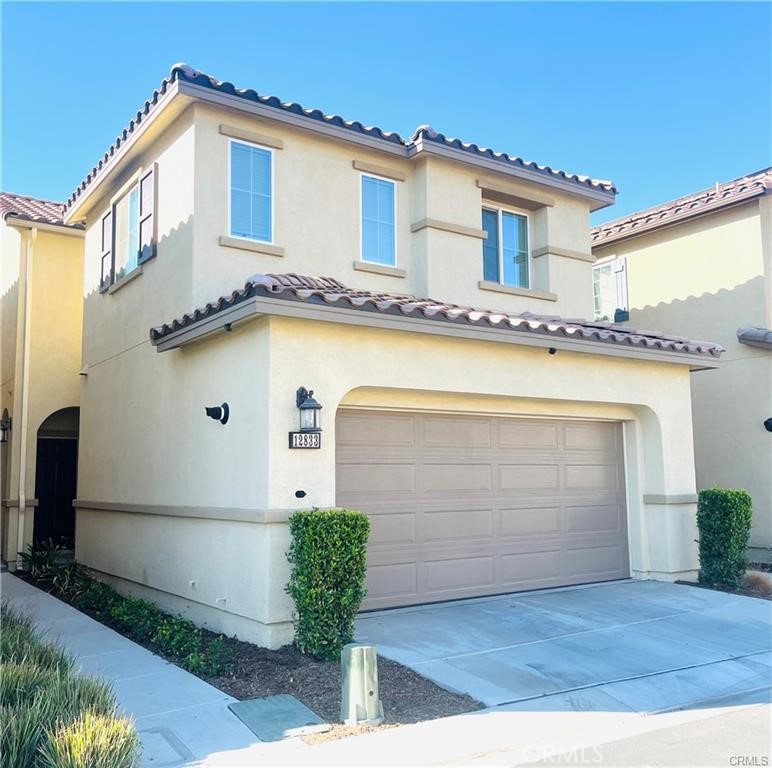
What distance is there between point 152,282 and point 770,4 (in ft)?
31.1

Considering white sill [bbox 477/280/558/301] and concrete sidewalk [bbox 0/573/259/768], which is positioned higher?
white sill [bbox 477/280/558/301]

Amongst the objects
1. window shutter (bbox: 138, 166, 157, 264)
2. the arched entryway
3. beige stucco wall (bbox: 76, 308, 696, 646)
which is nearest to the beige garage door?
beige stucco wall (bbox: 76, 308, 696, 646)

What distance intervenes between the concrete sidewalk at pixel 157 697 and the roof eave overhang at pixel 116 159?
6748 mm

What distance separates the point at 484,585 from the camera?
1020cm

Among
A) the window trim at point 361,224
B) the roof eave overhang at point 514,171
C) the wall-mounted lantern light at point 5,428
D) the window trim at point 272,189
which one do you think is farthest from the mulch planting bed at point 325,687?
the wall-mounted lantern light at point 5,428

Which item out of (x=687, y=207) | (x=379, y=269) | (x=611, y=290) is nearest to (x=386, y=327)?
(x=379, y=269)

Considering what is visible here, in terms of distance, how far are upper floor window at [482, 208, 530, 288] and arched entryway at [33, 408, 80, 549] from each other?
358 inches

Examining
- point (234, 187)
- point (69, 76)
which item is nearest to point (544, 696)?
point (234, 187)

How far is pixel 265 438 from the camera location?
7.96 meters

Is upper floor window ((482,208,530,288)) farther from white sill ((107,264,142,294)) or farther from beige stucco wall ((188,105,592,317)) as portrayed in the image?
white sill ((107,264,142,294))

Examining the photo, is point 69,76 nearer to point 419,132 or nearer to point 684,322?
point 419,132

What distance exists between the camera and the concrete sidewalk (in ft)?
18.2

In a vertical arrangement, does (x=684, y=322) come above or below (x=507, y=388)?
above

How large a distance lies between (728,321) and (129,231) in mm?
10807
